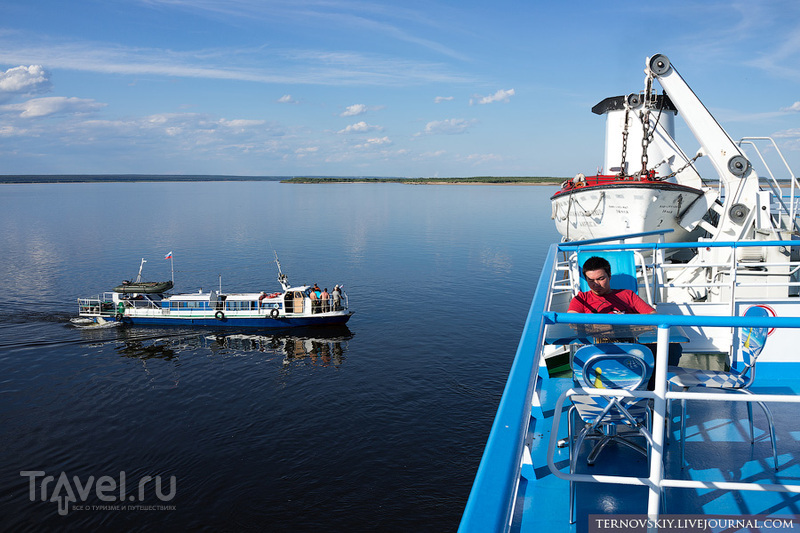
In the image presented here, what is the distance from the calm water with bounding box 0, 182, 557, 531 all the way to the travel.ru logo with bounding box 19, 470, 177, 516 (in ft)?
0.25

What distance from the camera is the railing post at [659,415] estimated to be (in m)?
2.96

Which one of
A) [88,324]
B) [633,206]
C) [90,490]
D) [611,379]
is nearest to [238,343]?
[88,324]

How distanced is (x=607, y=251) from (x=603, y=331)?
4506mm

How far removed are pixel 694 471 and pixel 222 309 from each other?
121 ft

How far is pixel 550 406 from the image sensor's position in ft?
21.7

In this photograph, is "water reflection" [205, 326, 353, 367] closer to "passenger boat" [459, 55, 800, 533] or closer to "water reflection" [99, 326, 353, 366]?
"water reflection" [99, 326, 353, 366]

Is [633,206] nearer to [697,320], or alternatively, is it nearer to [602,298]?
[602,298]

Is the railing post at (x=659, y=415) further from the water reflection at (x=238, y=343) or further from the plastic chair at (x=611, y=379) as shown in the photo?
the water reflection at (x=238, y=343)

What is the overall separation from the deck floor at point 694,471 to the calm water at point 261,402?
12.6 metres

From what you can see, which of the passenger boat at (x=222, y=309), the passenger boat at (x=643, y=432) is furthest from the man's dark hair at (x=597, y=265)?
the passenger boat at (x=222, y=309)

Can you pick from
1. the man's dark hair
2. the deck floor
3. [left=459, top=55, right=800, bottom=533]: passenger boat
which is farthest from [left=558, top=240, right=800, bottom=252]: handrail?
the deck floor

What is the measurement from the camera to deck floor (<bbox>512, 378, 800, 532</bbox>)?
4.39m

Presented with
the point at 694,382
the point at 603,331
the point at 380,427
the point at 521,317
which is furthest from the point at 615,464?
the point at 521,317

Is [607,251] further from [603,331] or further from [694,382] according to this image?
[603,331]
